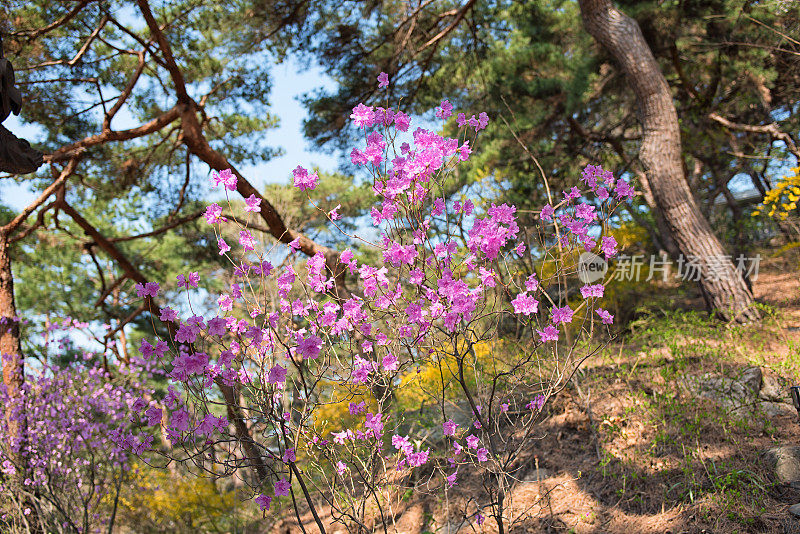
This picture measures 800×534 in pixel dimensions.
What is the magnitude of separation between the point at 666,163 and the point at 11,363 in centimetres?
687

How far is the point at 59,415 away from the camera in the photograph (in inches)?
178

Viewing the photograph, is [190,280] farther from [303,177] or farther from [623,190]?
[623,190]

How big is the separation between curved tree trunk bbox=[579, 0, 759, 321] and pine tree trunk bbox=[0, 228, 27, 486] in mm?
6494

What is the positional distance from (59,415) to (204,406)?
357 cm

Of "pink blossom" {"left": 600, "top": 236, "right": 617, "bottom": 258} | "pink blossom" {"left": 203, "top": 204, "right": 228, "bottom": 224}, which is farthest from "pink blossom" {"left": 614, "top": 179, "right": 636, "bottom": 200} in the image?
"pink blossom" {"left": 203, "top": 204, "right": 228, "bottom": 224}

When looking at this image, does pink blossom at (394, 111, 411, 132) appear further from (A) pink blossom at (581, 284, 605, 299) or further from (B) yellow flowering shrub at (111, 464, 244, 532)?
(B) yellow flowering shrub at (111, 464, 244, 532)

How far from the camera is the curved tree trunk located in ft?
16.9

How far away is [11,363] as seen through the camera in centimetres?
482

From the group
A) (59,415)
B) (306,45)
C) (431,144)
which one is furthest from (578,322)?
(59,415)

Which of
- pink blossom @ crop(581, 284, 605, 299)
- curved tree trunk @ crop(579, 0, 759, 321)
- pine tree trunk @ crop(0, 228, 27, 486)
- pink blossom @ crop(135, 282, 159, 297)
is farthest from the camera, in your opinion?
curved tree trunk @ crop(579, 0, 759, 321)

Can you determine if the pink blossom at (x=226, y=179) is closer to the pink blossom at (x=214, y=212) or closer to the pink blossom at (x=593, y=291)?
the pink blossom at (x=214, y=212)

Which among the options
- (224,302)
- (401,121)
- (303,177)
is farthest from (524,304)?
(224,302)

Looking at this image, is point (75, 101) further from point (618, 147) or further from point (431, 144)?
point (618, 147)

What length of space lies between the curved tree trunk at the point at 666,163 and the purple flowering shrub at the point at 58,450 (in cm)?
535
